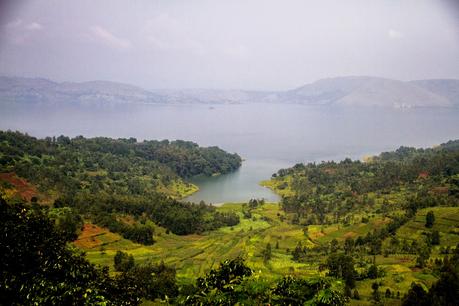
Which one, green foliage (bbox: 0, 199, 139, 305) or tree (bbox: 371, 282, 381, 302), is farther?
tree (bbox: 371, 282, 381, 302)

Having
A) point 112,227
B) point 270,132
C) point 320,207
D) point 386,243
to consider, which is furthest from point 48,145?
point 270,132

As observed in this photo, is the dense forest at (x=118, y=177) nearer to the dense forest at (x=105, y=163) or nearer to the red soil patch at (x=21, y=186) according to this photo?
the dense forest at (x=105, y=163)

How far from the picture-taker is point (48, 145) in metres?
73.6

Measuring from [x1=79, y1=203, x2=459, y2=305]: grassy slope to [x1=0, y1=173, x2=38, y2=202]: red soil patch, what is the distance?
10.3 metres

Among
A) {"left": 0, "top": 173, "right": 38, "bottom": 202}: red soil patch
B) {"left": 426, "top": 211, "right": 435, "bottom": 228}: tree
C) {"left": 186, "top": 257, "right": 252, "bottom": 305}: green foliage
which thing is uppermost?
{"left": 186, "top": 257, "right": 252, "bottom": 305}: green foliage

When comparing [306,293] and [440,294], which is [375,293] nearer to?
[440,294]

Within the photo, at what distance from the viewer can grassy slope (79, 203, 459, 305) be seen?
3278 centimetres

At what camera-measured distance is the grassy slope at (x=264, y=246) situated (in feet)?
108

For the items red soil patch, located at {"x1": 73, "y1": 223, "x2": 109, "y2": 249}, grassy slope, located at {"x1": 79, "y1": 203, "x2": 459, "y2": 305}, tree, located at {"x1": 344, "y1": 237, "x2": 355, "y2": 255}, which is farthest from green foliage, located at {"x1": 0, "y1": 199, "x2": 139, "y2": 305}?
tree, located at {"x1": 344, "y1": 237, "x2": 355, "y2": 255}

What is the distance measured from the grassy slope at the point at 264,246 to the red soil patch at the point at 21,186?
10349 millimetres

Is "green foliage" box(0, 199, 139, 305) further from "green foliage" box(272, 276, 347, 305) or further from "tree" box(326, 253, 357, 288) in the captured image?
"tree" box(326, 253, 357, 288)

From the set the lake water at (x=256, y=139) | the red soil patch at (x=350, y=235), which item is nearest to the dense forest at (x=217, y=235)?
the red soil patch at (x=350, y=235)

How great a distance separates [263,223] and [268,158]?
185 ft

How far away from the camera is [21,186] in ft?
160
